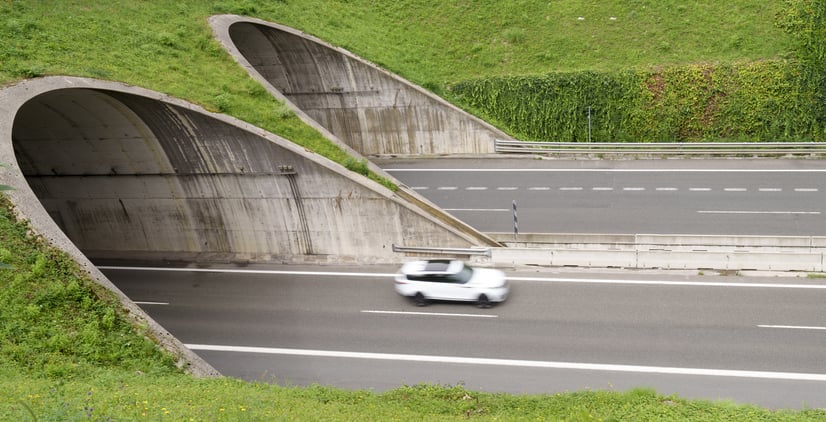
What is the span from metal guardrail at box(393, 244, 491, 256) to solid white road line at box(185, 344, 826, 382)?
5898 millimetres

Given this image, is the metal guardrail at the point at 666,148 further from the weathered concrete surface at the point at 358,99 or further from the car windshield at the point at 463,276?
the car windshield at the point at 463,276

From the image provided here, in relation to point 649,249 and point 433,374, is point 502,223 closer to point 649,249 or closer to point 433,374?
point 649,249

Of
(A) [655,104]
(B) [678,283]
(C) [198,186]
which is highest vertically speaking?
(A) [655,104]

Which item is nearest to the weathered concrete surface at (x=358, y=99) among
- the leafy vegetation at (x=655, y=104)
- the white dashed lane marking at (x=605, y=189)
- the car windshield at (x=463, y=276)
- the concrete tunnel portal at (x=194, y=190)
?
the leafy vegetation at (x=655, y=104)

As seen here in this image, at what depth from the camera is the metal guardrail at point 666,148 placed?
30359 millimetres

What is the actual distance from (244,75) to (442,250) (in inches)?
473

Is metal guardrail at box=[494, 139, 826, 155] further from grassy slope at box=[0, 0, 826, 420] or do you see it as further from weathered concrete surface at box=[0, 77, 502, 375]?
weathered concrete surface at box=[0, 77, 502, 375]

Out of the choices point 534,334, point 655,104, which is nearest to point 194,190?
point 534,334

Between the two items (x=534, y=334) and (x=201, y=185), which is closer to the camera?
(x=534, y=334)

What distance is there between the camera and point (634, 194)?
27906 millimetres

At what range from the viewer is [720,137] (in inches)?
1284

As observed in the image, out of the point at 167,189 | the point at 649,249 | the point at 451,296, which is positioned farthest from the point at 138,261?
the point at 649,249

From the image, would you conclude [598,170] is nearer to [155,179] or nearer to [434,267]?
[434,267]

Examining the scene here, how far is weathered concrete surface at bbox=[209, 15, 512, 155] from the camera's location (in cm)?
3422
